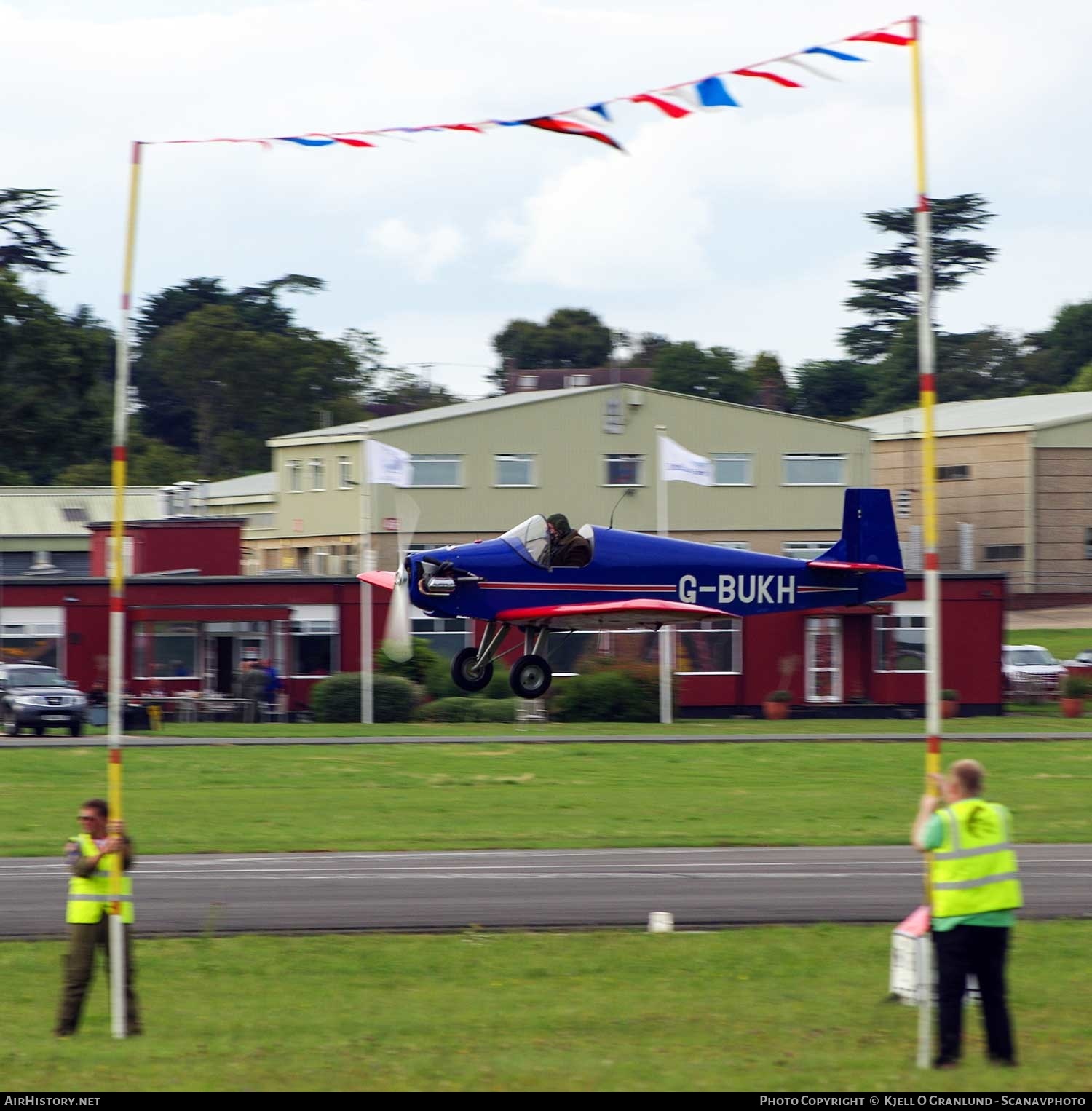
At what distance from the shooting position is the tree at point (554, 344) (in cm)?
13700

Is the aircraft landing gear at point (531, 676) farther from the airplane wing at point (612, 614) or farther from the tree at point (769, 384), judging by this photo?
the tree at point (769, 384)

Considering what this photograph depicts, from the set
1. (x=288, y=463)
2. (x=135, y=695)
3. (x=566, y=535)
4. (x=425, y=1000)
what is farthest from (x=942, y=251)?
(x=425, y=1000)

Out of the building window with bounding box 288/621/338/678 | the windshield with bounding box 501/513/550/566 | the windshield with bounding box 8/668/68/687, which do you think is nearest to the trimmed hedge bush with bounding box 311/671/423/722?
the building window with bounding box 288/621/338/678

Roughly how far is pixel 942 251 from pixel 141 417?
57.6m

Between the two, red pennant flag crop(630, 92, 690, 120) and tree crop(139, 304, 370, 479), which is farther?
tree crop(139, 304, 370, 479)

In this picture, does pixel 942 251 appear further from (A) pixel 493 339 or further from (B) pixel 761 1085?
(B) pixel 761 1085

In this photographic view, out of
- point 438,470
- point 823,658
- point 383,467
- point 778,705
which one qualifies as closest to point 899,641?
point 823,658

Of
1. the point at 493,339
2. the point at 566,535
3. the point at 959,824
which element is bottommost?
the point at 959,824

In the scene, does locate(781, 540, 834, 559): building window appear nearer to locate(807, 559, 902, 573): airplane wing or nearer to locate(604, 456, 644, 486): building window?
locate(604, 456, 644, 486): building window

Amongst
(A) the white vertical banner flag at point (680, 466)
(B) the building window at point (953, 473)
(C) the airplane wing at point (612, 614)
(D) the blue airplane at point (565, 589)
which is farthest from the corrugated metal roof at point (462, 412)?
(C) the airplane wing at point (612, 614)

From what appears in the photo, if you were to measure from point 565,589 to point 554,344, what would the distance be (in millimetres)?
111962

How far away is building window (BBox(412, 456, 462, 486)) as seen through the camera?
201ft

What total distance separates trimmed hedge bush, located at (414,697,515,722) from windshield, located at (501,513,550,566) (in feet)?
62.2

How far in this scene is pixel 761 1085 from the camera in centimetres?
1056
